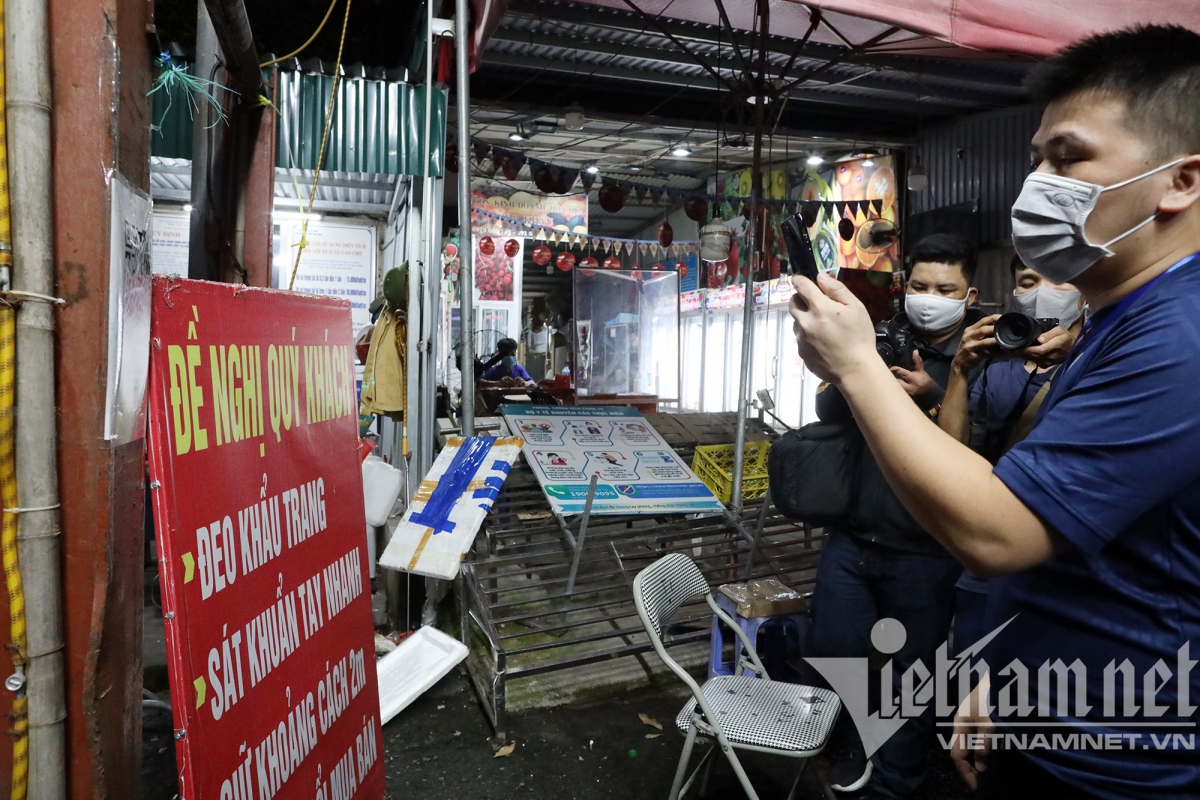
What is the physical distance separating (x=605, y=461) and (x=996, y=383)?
283 cm

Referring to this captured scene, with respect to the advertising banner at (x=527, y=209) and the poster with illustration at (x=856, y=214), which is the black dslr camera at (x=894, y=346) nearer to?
the poster with illustration at (x=856, y=214)

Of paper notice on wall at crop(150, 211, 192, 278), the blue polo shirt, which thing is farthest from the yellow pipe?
paper notice on wall at crop(150, 211, 192, 278)

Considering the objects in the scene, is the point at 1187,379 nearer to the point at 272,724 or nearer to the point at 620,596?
the point at 272,724

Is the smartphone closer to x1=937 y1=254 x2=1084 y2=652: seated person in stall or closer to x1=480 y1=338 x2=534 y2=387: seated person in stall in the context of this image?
x1=937 y1=254 x2=1084 y2=652: seated person in stall

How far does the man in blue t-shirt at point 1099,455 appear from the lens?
912 mm

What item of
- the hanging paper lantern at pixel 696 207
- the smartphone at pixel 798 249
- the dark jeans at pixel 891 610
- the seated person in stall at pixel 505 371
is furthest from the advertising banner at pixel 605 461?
the seated person in stall at pixel 505 371

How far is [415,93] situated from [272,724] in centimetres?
488

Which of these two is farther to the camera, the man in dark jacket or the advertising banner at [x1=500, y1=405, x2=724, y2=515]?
the advertising banner at [x1=500, y1=405, x2=724, y2=515]

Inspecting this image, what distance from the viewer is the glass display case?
1039 cm

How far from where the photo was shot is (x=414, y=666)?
3986 millimetres

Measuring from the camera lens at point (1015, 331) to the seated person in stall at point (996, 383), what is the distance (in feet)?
0.13

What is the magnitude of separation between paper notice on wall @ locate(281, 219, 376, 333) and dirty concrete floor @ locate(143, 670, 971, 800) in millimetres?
5498

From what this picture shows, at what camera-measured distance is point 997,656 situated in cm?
122

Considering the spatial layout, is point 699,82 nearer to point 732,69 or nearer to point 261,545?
point 732,69
